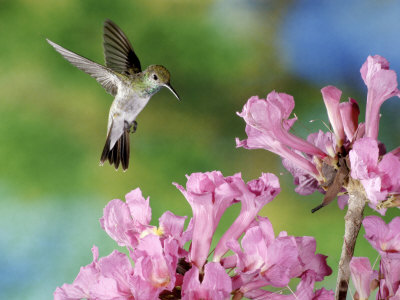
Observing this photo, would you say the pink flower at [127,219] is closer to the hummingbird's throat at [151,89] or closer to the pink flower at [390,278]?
the pink flower at [390,278]

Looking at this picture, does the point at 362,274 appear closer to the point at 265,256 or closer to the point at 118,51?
the point at 265,256

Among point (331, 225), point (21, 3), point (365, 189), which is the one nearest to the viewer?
point (365, 189)

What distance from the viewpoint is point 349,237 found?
0.39 meters

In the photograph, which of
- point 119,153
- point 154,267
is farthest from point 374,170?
point 119,153

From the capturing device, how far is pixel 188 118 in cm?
134

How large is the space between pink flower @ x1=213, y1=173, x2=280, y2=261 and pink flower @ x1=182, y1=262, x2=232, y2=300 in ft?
0.21

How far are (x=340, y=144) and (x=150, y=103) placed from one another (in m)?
0.92

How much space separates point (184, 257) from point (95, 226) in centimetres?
93

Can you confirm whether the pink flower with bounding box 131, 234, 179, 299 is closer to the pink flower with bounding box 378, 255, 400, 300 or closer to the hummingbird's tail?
the pink flower with bounding box 378, 255, 400, 300

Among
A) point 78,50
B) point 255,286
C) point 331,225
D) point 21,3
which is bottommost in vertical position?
point 255,286

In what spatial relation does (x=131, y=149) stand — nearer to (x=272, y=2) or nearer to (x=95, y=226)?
(x=95, y=226)

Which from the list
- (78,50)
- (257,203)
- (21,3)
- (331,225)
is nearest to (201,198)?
(257,203)

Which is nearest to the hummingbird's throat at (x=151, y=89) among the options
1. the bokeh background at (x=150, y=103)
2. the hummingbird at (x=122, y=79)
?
the hummingbird at (x=122, y=79)

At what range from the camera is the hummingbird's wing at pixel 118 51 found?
1.13m
